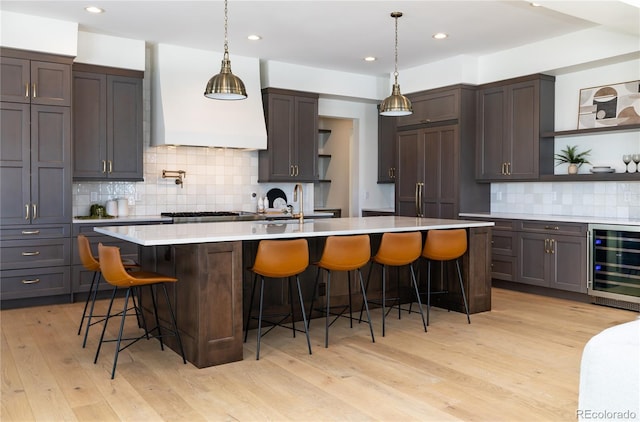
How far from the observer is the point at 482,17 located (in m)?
5.38

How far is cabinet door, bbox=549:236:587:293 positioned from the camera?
5.59 m

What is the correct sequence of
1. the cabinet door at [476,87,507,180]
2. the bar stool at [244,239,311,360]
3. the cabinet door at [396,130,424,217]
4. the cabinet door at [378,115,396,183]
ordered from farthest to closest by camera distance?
the cabinet door at [378,115,396,183]
the cabinet door at [396,130,424,217]
the cabinet door at [476,87,507,180]
the bar stool at [244,239,311,360]

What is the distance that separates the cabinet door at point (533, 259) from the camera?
19.5 feet

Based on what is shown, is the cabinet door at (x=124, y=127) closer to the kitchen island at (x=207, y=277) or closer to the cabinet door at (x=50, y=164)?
the cabinet door at (x=50, y=164)

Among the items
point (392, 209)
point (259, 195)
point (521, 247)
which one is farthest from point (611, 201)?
point (259, 195)

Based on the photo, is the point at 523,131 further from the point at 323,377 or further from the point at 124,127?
the point at 124,127

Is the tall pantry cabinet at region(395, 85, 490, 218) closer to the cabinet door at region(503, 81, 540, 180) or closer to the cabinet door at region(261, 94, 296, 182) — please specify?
the cabinet door at region(503, 81, 540, 180)

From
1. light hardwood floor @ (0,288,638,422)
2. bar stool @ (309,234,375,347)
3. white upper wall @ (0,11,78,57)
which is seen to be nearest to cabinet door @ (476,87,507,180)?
light hardwood floor @ (0,288,638,422)

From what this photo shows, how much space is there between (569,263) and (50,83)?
5622 millimetres

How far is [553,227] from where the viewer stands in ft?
19.2

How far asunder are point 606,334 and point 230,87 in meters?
3.17

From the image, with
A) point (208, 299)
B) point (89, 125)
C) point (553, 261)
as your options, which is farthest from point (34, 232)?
point (553, 261)

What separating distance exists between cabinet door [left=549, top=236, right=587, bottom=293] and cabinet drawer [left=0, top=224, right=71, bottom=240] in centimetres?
513

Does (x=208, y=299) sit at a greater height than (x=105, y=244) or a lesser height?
lesser
